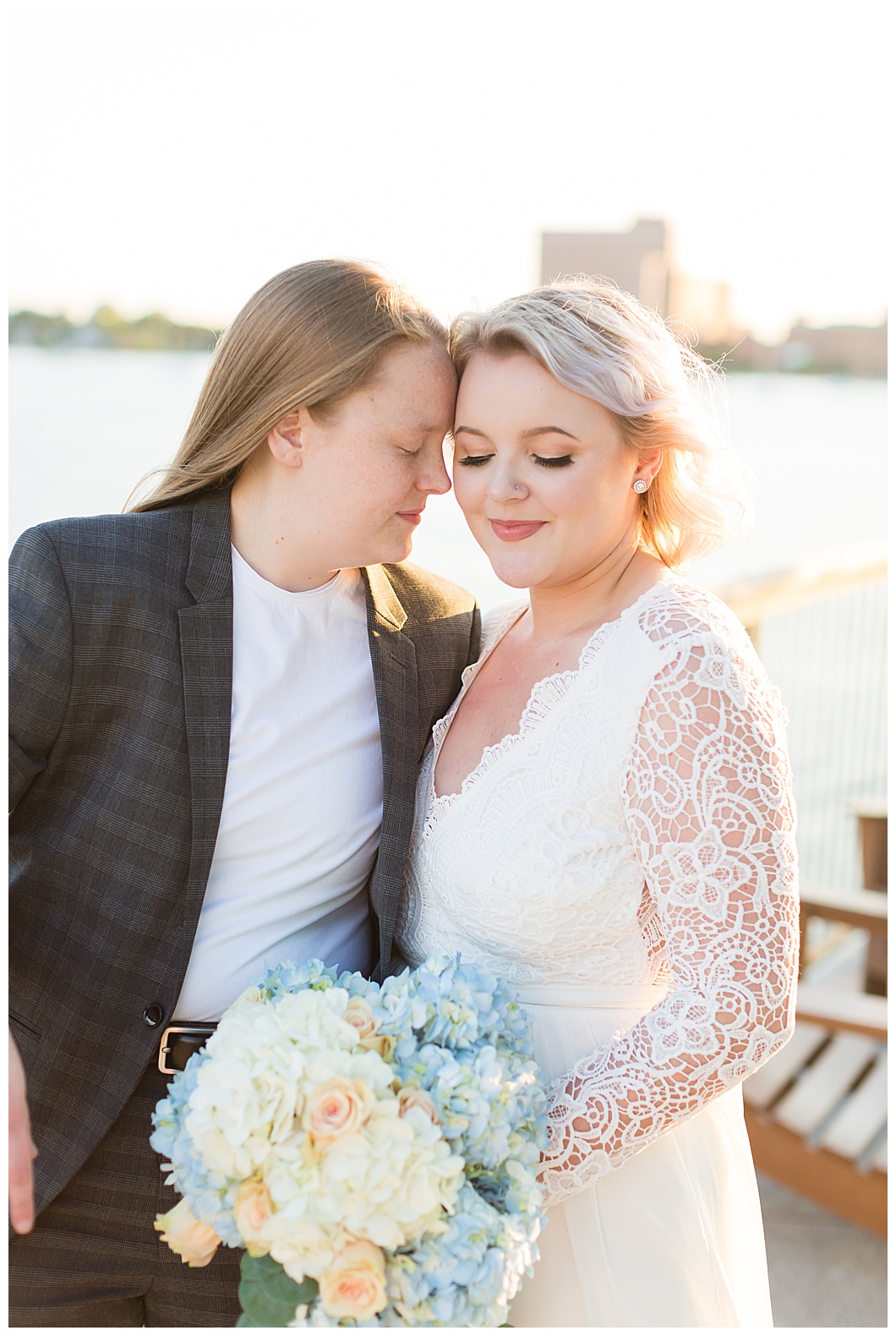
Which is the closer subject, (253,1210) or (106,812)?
(253,1210)

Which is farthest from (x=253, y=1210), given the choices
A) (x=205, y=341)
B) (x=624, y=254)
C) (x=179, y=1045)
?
(x=624, y=254)

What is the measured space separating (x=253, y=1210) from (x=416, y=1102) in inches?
9.3

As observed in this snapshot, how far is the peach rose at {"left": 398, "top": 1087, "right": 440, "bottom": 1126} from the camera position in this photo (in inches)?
56.3

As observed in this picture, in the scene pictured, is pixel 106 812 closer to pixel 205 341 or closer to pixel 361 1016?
pixel 361 1016

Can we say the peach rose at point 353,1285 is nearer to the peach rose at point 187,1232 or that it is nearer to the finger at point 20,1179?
the peach rose at point 187,1232

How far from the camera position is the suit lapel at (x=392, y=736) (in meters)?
1.98

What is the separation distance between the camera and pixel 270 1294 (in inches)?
57.4

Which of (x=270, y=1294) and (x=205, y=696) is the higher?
(x=205, y=696)

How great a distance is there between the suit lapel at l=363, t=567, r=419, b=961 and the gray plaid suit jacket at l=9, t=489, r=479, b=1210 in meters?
0.31

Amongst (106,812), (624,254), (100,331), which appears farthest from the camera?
(100,331)

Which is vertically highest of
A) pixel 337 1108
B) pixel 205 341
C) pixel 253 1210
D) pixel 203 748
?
pixel 205 341

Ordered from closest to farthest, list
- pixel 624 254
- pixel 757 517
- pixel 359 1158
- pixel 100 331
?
pixel 359 1158 < pixel 757 517 < pixel 624 254 < pixel 100 331

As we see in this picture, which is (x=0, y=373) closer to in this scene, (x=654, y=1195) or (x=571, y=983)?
(x=571, y=983)

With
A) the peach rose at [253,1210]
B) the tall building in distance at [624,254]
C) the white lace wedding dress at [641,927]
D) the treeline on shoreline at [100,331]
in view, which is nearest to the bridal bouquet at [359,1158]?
the peach rose at [253,1210]
